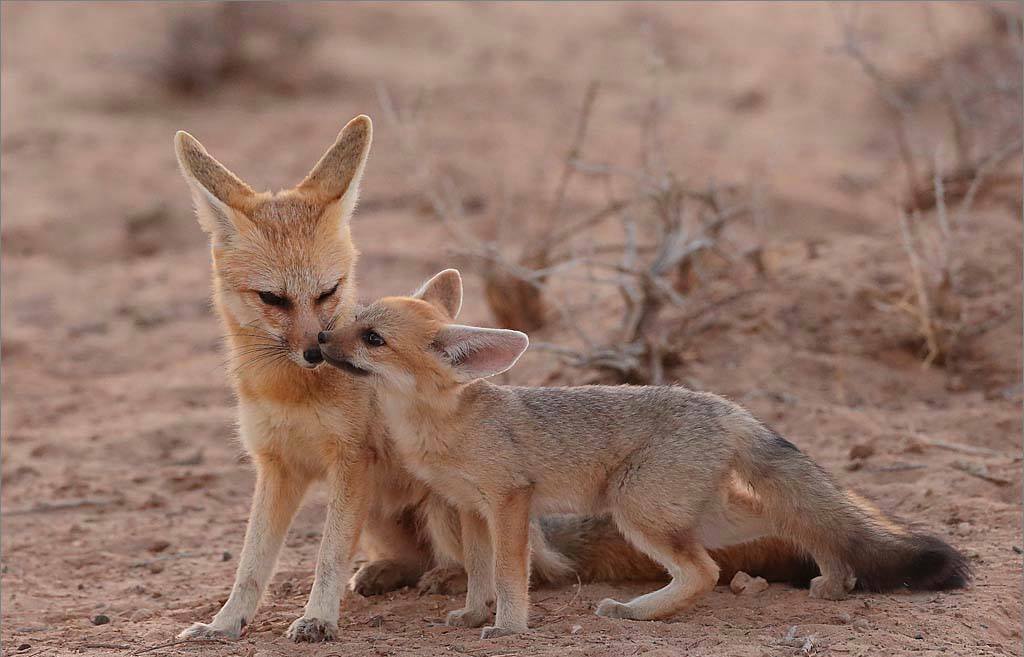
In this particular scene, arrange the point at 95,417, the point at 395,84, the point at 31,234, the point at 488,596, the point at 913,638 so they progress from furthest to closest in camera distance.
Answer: the point at 395,84
the point at 31,234
the point at 95,417
the point at 488,596
the point at 913,638

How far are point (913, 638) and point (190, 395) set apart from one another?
5.49 metres

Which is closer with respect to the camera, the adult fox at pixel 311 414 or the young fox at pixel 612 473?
the young fox at pixel 612 473

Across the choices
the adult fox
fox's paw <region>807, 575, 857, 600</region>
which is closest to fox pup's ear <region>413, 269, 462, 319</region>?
the adult fox

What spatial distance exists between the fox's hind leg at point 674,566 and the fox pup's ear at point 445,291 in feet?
3.95

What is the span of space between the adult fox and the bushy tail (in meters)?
0.23

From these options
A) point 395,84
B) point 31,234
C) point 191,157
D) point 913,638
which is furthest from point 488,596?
point 395,84

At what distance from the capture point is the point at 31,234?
11.5 metres

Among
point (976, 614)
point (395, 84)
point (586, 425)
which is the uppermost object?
point (395, 84)

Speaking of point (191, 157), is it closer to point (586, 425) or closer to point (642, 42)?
point (586, 425)

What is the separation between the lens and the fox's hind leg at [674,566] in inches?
165

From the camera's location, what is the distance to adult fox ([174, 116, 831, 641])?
4.39m

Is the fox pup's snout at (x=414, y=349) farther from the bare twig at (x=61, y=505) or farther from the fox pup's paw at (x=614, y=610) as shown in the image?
the bare twig at (x=61, y=505)

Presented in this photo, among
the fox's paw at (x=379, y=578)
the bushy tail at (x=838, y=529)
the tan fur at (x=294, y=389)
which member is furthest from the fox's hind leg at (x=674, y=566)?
the fox's paw at (x=379, y=578)

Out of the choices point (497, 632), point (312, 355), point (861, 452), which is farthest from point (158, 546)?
point (861, 452)
